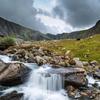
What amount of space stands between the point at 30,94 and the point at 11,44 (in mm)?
46257

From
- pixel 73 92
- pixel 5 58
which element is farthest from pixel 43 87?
pixel 5 58

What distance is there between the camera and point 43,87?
5812 centimetres

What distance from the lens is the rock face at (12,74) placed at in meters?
56.4

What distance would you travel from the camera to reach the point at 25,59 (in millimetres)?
73438

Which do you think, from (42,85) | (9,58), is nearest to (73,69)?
(42,85)

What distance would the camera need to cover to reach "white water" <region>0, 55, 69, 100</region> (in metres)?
55.0

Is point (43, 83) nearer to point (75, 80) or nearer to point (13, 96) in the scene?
point (75, 80)

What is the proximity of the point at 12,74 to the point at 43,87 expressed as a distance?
19.4 ft

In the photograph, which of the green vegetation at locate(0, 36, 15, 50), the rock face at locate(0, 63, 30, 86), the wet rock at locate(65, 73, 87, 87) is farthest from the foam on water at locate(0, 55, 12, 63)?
the wet rock at locate(65, 73, 87, 87)

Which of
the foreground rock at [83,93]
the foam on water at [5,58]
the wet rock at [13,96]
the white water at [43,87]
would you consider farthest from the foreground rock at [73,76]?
the foam on water at [5,58]

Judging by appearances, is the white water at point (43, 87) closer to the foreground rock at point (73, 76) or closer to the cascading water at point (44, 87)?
the cascading water at point (44, 87)

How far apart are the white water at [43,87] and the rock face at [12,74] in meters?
1.33

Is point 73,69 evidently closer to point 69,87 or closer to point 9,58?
point 69,87

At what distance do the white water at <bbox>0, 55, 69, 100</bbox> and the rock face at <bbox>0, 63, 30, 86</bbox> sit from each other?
1330mm
